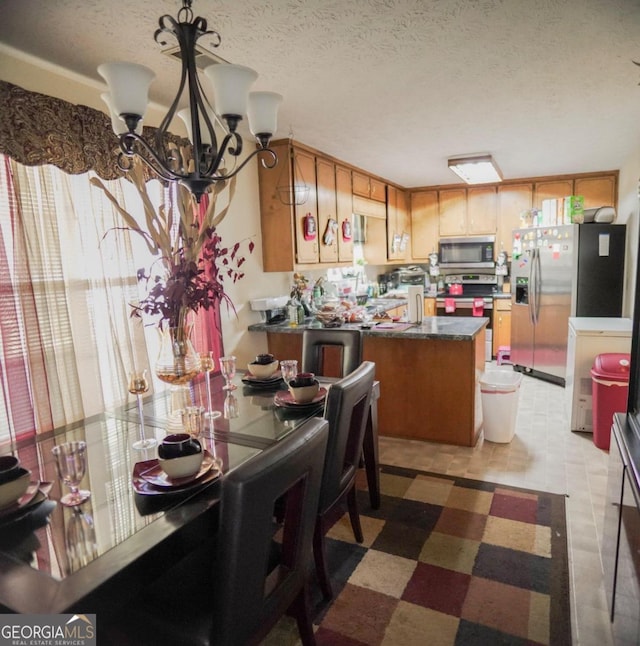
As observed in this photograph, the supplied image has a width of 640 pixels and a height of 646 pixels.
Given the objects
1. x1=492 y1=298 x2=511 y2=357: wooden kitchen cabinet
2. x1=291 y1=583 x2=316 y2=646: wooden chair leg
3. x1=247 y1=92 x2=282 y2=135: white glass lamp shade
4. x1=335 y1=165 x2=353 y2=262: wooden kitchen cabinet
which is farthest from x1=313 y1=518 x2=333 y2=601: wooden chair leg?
x1=492 y1=298 x2=511 y2=357: wooden kitchen cabinet

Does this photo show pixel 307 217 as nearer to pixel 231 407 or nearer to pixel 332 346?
pixel 332 346

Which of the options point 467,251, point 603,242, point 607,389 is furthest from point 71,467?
point 467,251

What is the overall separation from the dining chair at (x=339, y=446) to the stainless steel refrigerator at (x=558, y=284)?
3.46 meters

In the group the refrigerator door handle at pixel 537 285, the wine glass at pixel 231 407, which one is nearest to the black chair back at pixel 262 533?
the wine glass at pixel 231 407

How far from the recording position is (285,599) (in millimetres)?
1303

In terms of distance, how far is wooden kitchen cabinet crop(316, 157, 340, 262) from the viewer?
153 inches

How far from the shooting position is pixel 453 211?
5.99 meters

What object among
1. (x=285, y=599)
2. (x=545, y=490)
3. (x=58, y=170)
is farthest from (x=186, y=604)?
(x=545, y=490)

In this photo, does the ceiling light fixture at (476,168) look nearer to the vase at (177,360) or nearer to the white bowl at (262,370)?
the white bowl at (262,370)

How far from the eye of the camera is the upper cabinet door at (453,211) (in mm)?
5938

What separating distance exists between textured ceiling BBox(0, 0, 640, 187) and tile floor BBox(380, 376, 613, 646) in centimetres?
227

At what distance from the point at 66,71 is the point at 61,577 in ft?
7.35

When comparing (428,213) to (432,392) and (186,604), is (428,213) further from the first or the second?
(186,604)

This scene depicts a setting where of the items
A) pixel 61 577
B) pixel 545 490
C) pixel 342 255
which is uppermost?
pixel 342 255
